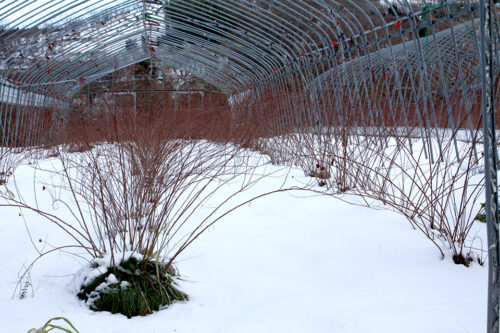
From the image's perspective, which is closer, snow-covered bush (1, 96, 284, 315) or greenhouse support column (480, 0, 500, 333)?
greenhouse support column (480, 0, 500, 333)

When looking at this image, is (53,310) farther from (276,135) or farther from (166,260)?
(276,135)

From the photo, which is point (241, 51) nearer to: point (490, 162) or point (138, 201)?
point (138, 201)

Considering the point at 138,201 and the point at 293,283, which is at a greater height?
the point at 138,201

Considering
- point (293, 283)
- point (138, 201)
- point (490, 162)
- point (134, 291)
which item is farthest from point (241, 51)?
point (490, 162)

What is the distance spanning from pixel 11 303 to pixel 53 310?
0.23m

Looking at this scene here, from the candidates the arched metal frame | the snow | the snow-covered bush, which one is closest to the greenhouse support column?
the snow

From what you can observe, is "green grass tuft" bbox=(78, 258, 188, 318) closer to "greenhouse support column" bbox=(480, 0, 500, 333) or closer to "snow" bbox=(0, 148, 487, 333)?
"snow" bbox=(0, 148, 487, 333)

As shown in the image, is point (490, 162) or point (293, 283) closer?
point (490, 162)

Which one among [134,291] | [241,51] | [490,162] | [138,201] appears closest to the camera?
[490,162]

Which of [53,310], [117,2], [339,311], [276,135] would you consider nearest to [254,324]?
[339,311]

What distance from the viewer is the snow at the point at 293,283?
72.5 inches

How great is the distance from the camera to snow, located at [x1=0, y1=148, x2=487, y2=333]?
72.5 inches

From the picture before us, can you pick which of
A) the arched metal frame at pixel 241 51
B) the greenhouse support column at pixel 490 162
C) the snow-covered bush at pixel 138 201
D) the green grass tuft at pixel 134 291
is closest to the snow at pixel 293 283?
the green grass tuft at pixel 134 291

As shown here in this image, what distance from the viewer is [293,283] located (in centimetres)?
229
